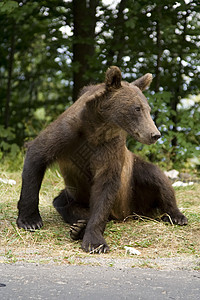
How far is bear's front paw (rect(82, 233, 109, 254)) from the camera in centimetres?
Answer: 421

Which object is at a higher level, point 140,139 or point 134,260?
point 140,139

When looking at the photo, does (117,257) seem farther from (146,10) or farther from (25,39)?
(25,39)

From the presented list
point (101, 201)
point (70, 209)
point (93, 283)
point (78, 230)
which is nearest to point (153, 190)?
point (70, 209)

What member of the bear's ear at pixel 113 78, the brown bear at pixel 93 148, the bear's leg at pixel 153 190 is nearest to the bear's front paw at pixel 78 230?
the brown bear at pixel 93 148

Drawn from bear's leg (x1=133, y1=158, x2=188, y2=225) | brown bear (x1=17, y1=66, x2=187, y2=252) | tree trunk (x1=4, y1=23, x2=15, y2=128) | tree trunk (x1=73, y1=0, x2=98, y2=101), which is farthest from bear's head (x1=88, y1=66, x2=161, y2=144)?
tree trunk (x1=4, y1=23, x2=15, y2=128)

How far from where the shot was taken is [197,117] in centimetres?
870

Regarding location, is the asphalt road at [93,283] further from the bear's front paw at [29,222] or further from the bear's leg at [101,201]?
the bear's front paw at [29,222]

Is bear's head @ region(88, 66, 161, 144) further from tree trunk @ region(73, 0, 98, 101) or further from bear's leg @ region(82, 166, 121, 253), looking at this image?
tree trunk @ region(73, 0, 98, 101)

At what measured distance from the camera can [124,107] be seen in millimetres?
4258

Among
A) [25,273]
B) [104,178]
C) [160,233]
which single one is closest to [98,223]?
[104,178]

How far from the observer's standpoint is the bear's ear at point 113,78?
14.1 ft

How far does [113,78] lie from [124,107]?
0.30 meters

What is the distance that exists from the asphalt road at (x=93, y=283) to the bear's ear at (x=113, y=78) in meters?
1.66

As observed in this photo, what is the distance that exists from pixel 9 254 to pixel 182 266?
142 cm
